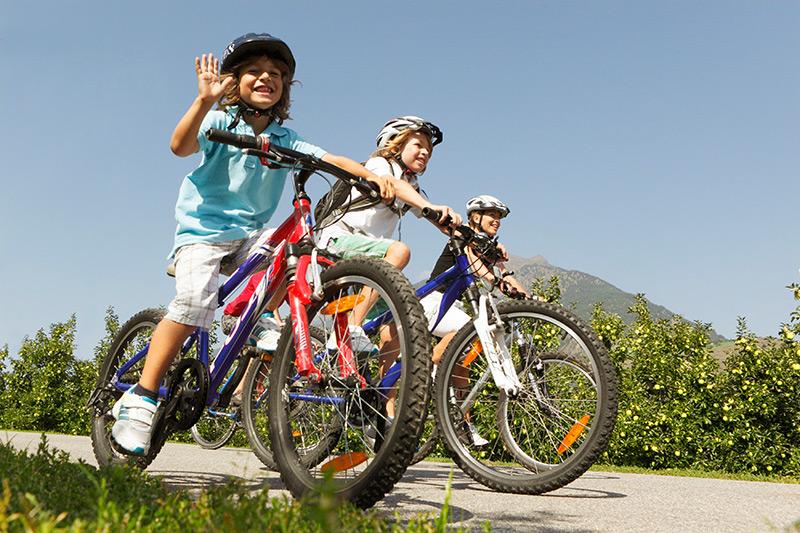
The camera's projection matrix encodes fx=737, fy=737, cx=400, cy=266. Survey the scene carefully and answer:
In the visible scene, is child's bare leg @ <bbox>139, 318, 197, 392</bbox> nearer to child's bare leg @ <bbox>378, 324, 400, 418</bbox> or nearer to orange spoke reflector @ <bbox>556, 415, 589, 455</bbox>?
child's bare leg @ <bbox>378, 324, 400, 418</bbox>

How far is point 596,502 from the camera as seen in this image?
412cm

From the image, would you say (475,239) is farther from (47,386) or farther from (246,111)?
(47,386)

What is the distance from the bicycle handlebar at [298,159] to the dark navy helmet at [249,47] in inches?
28.5

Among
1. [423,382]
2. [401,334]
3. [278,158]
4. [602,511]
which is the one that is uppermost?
[278,158]

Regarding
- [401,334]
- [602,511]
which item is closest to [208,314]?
[401,334]

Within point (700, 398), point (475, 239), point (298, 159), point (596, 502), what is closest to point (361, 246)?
point (475, 239)

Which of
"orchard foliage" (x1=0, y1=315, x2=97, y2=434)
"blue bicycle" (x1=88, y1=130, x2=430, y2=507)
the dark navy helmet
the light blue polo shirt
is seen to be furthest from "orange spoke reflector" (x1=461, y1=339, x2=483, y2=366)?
"orchard foliage" (x1=0, y1=315, x2=97, y2=434)

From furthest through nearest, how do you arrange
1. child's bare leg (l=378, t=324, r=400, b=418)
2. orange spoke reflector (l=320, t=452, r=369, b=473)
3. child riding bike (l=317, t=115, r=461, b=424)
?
1. child riding bike (l=317, t=115, r=461, b=424)
2. child's bare leg (l=378, t=324, r=400, b=418)
3. orange spoke reflector (l=320, t=452, r=369, b=473)

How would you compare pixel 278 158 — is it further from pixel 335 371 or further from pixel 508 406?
pixel 508 406

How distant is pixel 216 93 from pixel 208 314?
1.25 meters

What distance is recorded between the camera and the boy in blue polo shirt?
401 centimetres

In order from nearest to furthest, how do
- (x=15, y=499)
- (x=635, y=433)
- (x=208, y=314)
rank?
(x=15, y=499)
(x=208, y=314)
(x=635, y=433)

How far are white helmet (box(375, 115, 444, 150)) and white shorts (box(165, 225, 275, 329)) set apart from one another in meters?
1.49

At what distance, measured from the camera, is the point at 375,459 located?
290 cm
